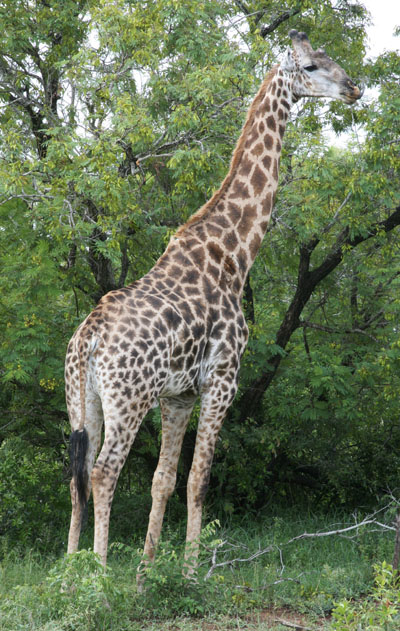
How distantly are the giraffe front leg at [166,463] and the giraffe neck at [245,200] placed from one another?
3.95ft

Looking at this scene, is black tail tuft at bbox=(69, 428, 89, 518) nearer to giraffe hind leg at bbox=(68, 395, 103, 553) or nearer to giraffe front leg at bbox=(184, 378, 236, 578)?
giraffe hind leg at bbox=(68, 395, 103, 553)

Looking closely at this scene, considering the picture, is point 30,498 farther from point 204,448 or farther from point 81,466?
point 81,466

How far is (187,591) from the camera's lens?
5.80 m

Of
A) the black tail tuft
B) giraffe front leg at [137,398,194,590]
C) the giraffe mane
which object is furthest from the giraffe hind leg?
the giraffe mane

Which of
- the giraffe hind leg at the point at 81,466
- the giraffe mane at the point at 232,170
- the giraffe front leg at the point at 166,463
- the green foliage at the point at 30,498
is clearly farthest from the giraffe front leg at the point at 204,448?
the green foliage at the point at 30,498

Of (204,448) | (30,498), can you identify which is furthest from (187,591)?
(30,498)

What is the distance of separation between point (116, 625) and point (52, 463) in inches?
234

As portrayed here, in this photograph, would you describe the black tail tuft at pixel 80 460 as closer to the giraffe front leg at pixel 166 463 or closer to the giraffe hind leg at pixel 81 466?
the giraffe hind leg at pixel 81 466

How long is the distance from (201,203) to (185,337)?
3.25 m

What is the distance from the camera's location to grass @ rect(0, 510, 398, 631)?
202 inches

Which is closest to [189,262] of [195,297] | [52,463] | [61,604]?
[195,297]

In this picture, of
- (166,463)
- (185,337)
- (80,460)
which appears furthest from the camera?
(166,463)

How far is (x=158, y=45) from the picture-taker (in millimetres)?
8539

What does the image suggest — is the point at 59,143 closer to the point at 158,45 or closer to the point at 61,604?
the point at 158,45
